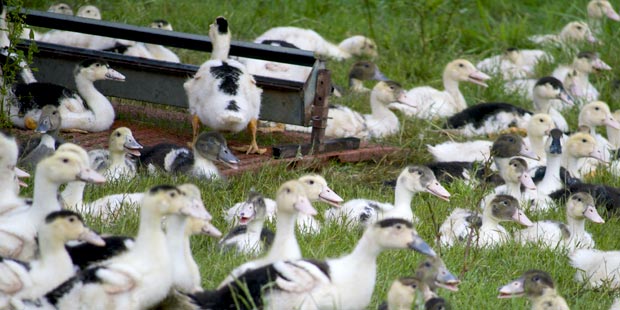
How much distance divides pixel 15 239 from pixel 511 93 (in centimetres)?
774

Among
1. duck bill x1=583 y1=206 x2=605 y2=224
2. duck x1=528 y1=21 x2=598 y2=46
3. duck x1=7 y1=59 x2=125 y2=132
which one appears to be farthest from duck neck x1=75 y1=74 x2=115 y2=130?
duck x1=528 y1=21 x2=598 y2=46

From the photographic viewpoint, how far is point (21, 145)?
8.56m

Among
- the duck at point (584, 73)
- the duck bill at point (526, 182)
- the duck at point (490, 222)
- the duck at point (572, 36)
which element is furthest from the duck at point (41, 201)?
the duck at point (572, 36)

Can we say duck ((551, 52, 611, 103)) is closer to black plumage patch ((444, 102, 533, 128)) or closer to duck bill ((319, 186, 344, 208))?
black plumage patch ((444, 102, 533, 128))

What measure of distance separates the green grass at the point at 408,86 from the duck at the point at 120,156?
7.3 inches

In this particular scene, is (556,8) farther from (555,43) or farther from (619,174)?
(619,174)

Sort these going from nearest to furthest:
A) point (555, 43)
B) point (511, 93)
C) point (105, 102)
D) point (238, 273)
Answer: point (238, 273)
point (105, 102)
point (511, 93)
point (555, 43)

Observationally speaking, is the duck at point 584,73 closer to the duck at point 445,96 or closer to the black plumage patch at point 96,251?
the duck at point 445,96

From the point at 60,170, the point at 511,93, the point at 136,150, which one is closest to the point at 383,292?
the point at 60,170

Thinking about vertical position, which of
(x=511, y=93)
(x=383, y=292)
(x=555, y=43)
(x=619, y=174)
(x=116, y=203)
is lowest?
(x=383, y=292)

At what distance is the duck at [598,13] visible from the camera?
1421 cm

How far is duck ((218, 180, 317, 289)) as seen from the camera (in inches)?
227

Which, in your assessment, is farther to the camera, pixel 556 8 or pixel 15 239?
pixel 556 8

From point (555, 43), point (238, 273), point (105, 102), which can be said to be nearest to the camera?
point (238, 273)
